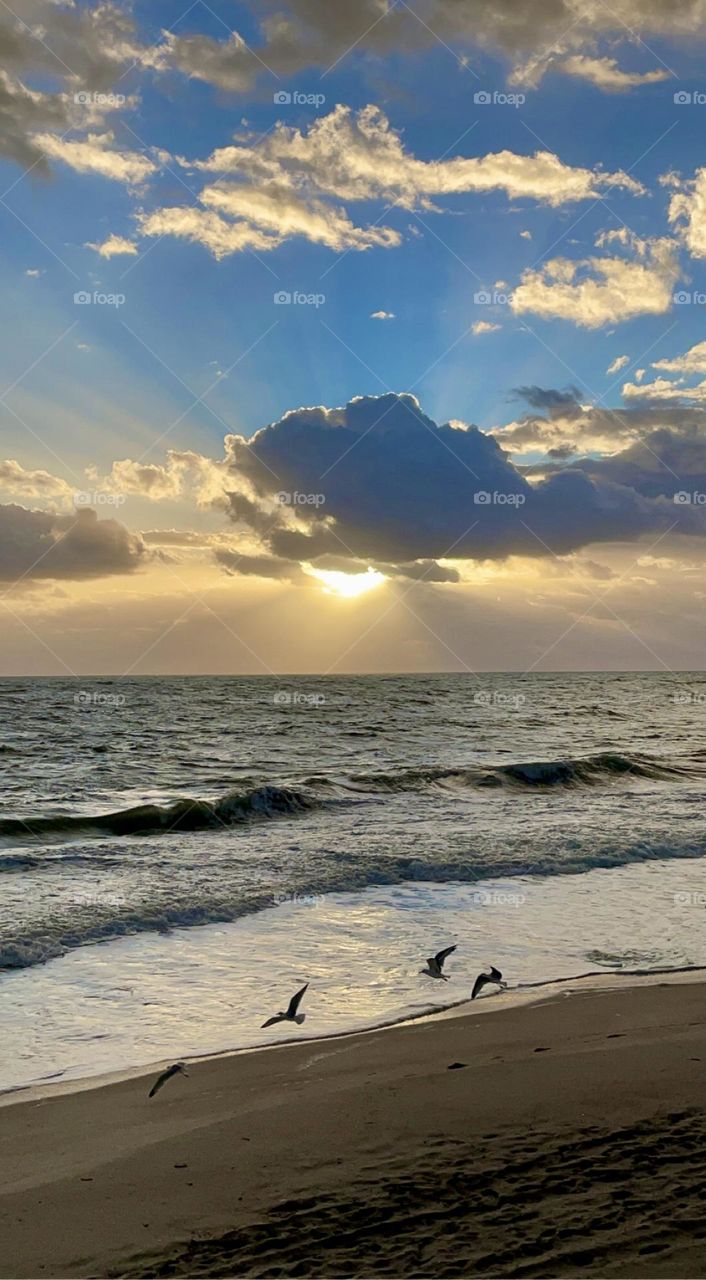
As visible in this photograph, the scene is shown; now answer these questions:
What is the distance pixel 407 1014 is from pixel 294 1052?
1.28 metres

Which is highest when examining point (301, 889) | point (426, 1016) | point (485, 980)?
point (485, 980)

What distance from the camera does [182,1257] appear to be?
4289 millimetres

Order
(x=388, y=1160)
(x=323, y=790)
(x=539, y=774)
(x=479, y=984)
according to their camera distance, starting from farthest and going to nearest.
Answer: (x=539, y=774)
(x=323, y=790)
(x=479, y=984)
(x=388, y=1160)

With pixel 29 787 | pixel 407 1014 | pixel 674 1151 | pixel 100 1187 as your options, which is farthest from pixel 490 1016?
pixel 29 787

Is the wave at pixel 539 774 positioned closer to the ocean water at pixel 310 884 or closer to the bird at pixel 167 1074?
the ocean water at pixel 310 884

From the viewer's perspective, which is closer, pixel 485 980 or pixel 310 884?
pixel 485 980

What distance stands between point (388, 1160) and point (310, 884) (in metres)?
9.18

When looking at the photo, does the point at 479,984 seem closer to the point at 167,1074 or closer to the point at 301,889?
the point at 167,1074

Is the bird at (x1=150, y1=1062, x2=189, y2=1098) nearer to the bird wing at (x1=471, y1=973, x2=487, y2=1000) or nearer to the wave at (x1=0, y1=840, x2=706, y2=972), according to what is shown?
the bird wing at (x1=471, y1=973, x2=487, y2=1000)

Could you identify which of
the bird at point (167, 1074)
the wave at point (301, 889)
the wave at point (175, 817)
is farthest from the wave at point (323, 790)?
the bird at point (167, 1074)

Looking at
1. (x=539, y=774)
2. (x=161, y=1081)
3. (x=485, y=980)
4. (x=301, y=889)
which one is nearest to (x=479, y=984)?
(x=485, y=980)

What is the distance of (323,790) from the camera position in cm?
2606

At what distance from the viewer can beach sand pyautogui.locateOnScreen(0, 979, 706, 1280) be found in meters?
4.15

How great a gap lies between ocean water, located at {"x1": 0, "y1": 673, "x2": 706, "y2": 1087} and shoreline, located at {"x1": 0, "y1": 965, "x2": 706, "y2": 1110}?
16cm
